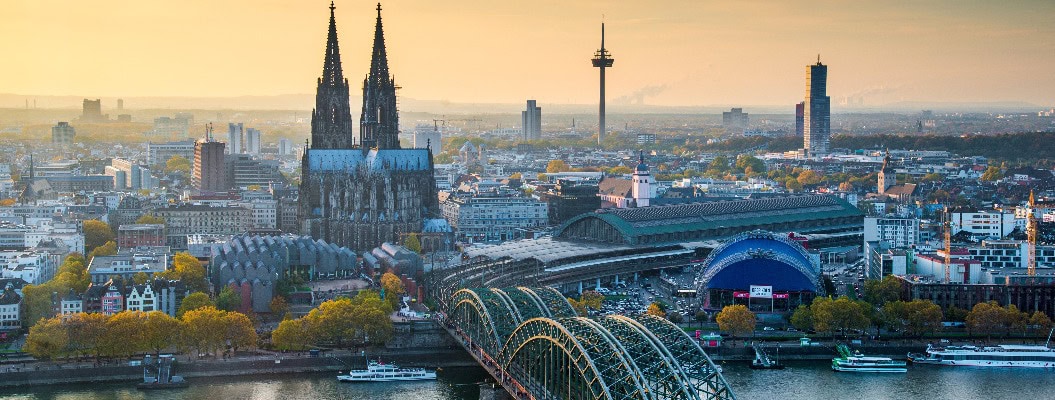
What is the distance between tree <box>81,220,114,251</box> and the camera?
59172 mm

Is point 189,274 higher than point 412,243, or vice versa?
point 412,243

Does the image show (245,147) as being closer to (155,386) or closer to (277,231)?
(277,231)

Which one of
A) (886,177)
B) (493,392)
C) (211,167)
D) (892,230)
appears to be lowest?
(493,392)

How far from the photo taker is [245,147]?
13775cm

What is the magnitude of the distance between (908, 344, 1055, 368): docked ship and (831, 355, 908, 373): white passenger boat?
112 cm

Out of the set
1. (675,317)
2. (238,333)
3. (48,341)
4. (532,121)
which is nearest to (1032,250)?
(675,317)

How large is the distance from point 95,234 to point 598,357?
35.6 meters

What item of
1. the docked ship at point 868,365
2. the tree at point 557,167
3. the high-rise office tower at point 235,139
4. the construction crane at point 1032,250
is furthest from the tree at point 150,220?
the high-rise office tower at point 235,139

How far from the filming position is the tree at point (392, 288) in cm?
4523

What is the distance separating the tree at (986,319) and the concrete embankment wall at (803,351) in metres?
2.09

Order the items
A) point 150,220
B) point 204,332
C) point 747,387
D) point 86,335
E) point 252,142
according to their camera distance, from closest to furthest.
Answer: point 747,387 < point 86,335 < point 204,332 < point 150,220 < point 252,142

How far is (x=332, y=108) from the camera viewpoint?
62250 millimetres

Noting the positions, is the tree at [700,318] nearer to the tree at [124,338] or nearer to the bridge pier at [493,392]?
the bridge pier at [493,392]

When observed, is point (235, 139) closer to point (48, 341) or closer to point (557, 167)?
point (557, 167)
